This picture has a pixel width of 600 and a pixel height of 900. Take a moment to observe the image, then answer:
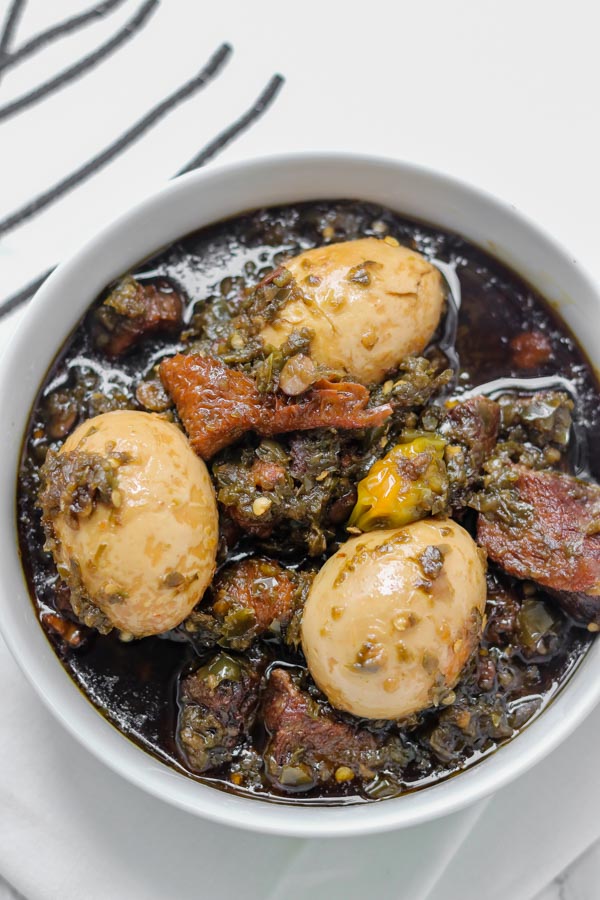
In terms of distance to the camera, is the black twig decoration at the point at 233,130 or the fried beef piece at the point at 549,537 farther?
the black twig decoration at the point at 233,130

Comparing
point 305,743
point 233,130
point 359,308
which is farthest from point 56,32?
point 305,743

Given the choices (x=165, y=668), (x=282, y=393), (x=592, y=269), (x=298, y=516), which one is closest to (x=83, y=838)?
(x=165, y=668)

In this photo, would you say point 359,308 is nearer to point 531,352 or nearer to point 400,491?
point 400,491

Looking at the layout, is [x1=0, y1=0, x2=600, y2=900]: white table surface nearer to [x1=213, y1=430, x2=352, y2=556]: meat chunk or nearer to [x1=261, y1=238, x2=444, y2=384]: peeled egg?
[x1=261, y1=238, x2=444, y2=384]: peeled egg

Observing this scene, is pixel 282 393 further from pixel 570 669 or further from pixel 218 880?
pixel 218 880

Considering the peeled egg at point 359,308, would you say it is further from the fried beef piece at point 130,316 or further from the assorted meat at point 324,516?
the fried beef piece at point 130,316

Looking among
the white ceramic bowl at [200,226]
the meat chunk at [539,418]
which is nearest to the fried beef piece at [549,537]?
the meat chunk at [539,418]
